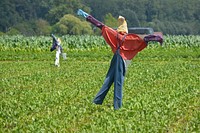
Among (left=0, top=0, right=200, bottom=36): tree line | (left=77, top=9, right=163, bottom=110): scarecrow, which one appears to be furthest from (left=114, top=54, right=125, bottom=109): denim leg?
(left=0, top=0, right=200, bottom=36): tree line

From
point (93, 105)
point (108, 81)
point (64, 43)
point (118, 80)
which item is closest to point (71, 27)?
point (64, 43)

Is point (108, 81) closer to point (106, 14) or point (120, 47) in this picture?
point (120, 47)

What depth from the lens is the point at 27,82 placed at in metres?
20.3

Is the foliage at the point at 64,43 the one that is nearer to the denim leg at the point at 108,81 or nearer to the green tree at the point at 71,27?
the denim leg at the point at 108,81

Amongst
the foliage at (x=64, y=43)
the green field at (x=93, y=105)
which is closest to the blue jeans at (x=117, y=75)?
the green field at (x=93, y=105)

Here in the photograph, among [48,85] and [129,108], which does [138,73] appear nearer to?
[48,85]

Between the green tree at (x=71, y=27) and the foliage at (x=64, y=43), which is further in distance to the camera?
the green tree at (x=71, y=27)

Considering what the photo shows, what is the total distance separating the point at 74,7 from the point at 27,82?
107 meters

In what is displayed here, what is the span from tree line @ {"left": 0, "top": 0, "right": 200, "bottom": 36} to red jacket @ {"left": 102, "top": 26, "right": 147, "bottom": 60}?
86.7 meters

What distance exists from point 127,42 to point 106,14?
4806 inches

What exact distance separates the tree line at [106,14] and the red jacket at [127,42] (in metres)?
86.7

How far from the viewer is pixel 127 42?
1298cm

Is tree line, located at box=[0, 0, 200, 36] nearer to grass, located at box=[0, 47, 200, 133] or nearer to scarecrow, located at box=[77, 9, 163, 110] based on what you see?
grass, located at box=[0, 47, 200, 133]

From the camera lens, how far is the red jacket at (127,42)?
1296 centimetres
